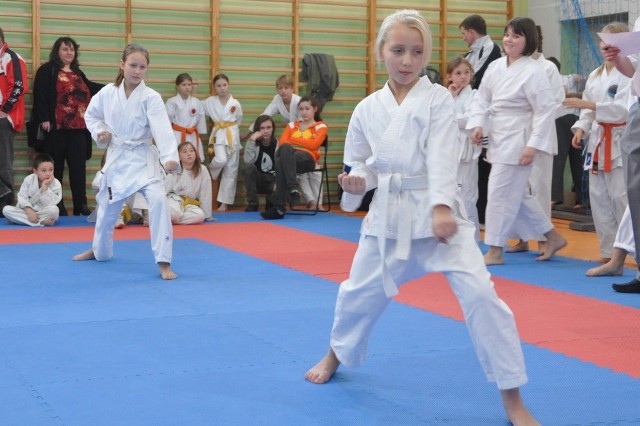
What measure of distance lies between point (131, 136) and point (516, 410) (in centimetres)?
357

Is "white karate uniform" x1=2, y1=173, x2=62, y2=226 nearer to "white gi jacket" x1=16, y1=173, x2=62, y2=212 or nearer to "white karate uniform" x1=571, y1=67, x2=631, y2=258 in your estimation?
"white gi jacket" x1=16, y1=173, x2=62, y2=212

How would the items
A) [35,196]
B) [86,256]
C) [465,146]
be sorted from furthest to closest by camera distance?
[35,196]
[465,146]
[86,256]

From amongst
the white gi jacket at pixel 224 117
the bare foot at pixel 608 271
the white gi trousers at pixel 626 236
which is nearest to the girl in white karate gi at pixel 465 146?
the bare foot at pixel 608 271

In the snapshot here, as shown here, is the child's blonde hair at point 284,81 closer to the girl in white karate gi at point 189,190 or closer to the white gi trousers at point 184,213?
the girl in white karate gi at point 189,190

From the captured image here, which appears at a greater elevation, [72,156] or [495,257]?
[72,156]

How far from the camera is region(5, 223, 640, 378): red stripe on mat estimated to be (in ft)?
11.8

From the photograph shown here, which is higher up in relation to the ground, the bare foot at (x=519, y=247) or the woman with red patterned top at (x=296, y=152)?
the woman with red patterned top at (x=296, y=152)

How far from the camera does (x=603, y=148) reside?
19.0 feet

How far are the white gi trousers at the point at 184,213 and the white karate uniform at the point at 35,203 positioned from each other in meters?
1.05

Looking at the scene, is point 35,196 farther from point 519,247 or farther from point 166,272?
point 519,247

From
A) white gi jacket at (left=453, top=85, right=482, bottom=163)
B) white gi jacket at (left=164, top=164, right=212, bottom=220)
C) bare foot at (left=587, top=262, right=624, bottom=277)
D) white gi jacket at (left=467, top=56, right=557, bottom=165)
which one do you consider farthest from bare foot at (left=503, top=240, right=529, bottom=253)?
white gi jacket at (left=164, top=164, right=212, bottom=220)

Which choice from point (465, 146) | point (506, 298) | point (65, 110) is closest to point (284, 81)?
point (65, 110)

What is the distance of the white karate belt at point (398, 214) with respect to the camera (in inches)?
106

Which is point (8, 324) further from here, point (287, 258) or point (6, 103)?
point (6, 103)
